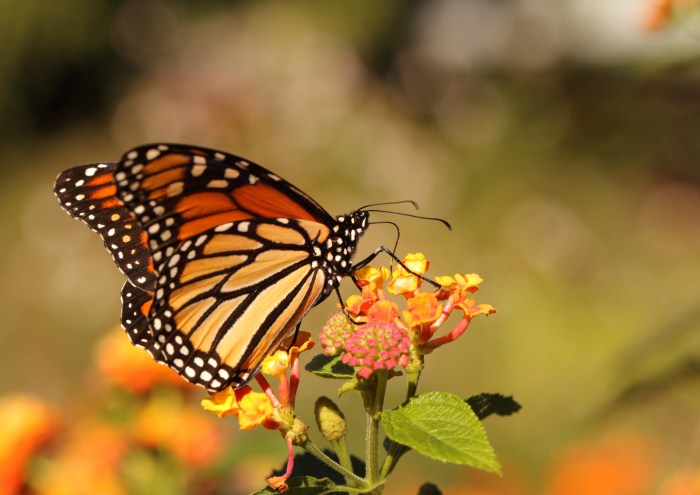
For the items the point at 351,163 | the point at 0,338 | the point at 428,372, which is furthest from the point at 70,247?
the point at 428,372

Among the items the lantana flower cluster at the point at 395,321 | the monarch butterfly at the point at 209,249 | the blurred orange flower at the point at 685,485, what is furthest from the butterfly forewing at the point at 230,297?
the blurred orange flower at the point at 685,485

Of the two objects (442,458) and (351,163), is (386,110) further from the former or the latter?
(442,458)

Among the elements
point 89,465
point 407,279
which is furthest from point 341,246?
point 89,465

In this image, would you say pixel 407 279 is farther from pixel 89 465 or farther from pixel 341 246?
pixel 89 465

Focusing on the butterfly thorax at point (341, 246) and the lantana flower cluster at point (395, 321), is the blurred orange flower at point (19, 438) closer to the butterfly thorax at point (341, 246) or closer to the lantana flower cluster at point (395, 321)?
the butterfly thorax at point (341, 246)

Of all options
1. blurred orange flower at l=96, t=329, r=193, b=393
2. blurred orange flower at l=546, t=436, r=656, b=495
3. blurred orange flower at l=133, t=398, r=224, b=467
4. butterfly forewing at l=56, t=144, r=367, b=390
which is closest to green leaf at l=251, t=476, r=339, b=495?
butterfly forewing at l=56, t=144, r=367, b=390

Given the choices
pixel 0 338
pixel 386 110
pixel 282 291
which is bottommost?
pixel 282 291
